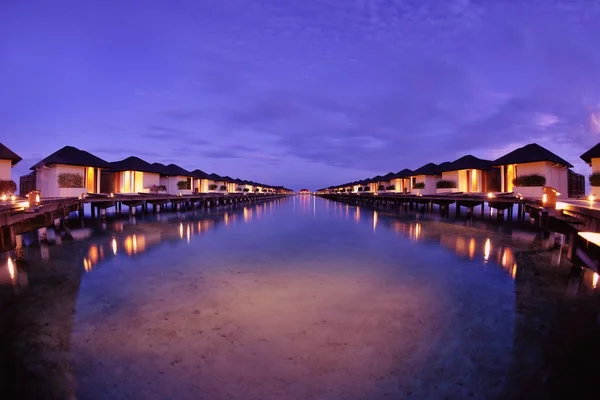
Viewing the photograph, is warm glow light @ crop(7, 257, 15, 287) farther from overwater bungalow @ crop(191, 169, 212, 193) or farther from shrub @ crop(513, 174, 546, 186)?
overwater bungalow @ crop(191, 169, 212, 193)

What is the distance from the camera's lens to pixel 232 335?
16.8 ft

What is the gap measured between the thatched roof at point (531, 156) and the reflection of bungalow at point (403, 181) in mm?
18839

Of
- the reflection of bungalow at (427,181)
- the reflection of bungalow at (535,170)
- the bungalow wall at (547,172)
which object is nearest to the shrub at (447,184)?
the reflection of bungalow at (427,181)

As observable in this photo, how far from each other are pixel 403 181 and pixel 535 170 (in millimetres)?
26416

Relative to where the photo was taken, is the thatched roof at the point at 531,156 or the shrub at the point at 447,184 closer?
the thatched roof at the point at 531,156

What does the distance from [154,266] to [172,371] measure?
6.39 metres

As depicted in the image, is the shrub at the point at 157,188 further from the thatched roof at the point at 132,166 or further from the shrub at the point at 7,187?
the shrub at the point at 7,187

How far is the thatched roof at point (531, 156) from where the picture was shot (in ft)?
72.7

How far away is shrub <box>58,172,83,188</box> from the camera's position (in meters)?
24.8

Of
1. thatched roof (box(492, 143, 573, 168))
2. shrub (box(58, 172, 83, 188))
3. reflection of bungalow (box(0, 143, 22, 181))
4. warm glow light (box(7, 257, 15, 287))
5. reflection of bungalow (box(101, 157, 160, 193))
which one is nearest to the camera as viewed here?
warm glow light (box(7, 257, 15, 287))

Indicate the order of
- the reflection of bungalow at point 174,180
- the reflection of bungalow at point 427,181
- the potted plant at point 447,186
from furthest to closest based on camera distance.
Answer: the reflection of bungalow at point 174,180 < the reflection of bungalow at point 427,181 < the potted plant at point 447,186

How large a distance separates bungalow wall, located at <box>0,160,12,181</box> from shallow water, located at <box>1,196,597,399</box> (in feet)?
36.6

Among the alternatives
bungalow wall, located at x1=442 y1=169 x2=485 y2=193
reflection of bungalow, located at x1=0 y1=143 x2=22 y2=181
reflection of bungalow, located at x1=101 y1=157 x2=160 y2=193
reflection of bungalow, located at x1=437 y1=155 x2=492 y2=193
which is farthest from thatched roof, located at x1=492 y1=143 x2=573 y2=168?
reflection of bungalow, located at x1=101 y1=157 x2=160 y2=193

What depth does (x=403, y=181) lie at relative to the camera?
4941cm
